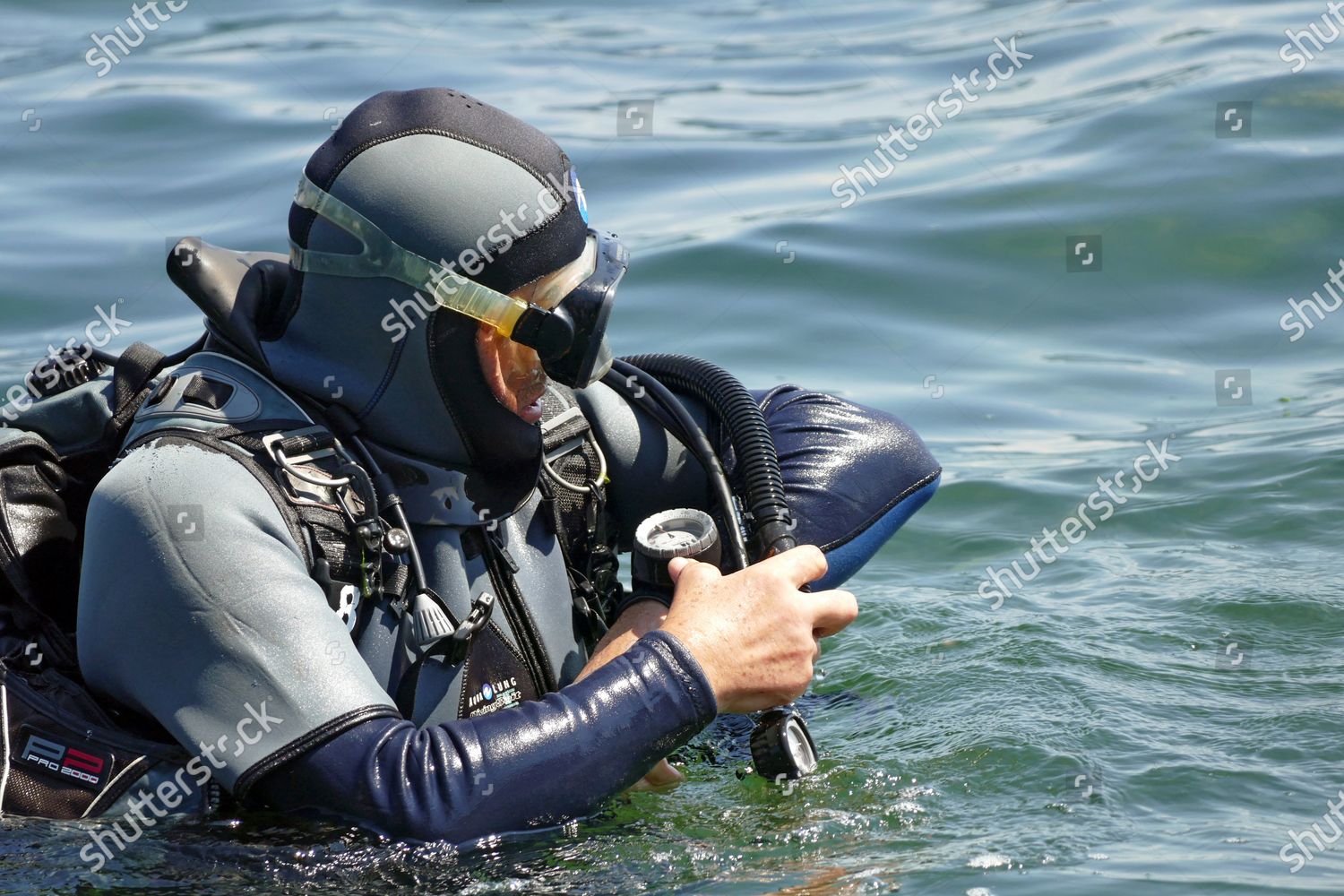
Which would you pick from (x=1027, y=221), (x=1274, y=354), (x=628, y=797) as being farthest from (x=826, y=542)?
(x=1027, y=221)

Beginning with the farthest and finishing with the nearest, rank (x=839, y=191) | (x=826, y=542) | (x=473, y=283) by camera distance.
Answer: (x=839, y=191)
(x=826, y=542)
(x=473, y=283)

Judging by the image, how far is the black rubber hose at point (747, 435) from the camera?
3176 millimetres

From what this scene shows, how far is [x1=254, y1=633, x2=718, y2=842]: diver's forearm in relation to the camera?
8.36 ft

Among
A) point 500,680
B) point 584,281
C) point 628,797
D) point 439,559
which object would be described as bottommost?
point 628,797

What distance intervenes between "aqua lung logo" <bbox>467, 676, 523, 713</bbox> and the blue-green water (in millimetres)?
308

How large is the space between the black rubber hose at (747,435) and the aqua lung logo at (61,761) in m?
1.31

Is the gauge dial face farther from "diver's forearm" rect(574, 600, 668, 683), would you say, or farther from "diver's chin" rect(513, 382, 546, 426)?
"diver's chin" rect(513, 382, 546, 426)

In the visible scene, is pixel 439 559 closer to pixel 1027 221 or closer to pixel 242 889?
pixel 242 889

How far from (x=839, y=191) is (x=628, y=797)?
557cm

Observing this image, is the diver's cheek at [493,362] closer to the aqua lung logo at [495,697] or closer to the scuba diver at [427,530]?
the scuba diver at [427,530]

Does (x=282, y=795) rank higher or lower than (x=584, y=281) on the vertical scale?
lower

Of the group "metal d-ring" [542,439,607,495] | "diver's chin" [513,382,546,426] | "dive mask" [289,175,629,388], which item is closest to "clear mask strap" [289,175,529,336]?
"dive mask" [289,175,629,388]

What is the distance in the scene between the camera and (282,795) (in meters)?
2.59

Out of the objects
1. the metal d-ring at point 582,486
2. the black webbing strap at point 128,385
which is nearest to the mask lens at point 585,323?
the metal d-ring at point 582,486
